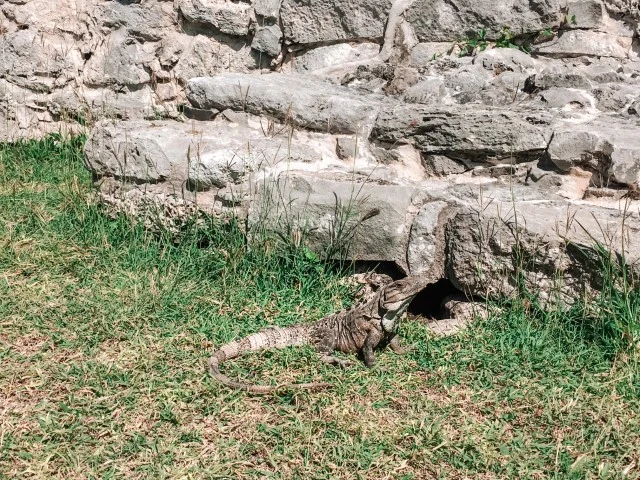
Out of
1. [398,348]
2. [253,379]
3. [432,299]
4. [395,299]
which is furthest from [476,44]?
[253,379]

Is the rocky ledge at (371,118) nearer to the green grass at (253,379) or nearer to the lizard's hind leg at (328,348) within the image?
the green grass at (253,379)

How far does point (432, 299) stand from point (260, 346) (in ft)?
4.23

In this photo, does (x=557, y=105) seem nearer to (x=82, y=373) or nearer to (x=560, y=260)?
(x=560, y=260)

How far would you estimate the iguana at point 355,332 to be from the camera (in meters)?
3.97

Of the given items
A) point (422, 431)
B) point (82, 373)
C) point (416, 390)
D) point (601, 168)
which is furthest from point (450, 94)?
point (82, 373)

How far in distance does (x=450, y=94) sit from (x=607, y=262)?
74.0 inches

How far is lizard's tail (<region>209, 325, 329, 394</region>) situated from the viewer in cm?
364

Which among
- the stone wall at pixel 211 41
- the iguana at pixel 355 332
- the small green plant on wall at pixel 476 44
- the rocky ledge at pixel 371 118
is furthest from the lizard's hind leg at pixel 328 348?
the small green plant on wall at pixel 476 44

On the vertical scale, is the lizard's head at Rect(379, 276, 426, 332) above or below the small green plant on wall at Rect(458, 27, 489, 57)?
below

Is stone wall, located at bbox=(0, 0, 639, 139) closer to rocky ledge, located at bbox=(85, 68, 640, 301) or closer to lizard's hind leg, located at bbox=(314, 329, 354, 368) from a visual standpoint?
rocky ledge, located at bbox=(85, 68, 640, 301)

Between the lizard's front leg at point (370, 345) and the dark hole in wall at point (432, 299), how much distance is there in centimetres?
65

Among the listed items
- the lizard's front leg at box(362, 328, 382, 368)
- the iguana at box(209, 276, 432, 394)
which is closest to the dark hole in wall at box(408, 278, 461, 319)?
the iguana at box(209, 276, 432, 394)

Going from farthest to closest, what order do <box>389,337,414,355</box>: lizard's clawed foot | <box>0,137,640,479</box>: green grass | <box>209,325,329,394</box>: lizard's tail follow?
<box>389,337,414,355</box>: lizard's clawed foot < <box>209,325,329,394</box>: lizard's tail < <box>0,137,640,479</box>: green grass

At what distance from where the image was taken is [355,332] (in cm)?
406
